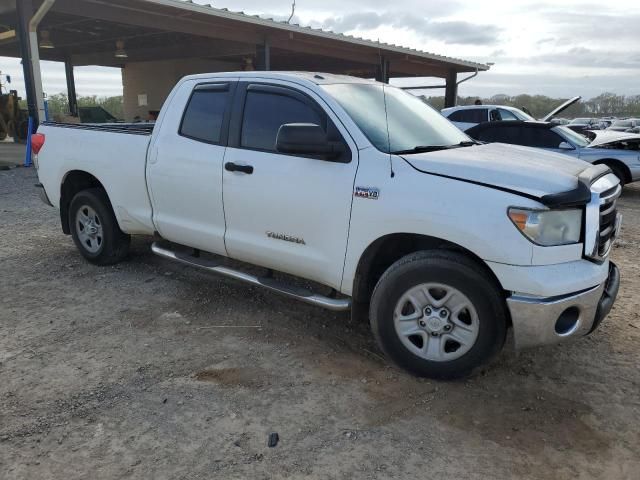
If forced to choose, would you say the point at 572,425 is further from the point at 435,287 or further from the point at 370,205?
the point at 370,205

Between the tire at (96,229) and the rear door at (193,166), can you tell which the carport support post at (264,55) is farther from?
the rear door at (193,166)

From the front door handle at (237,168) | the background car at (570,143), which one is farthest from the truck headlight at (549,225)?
the background car at (570,143)

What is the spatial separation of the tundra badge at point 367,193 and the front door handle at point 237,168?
3.13ft

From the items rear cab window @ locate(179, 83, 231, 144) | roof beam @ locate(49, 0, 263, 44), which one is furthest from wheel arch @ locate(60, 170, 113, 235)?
roof beam @ locate(49, 0, 263, 44)

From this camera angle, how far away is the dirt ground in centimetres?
270

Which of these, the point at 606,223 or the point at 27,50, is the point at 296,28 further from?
the point at 606,223

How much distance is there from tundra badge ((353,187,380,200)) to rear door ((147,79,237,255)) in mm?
1292

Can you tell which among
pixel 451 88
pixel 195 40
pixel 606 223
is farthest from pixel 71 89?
pixel 606 223

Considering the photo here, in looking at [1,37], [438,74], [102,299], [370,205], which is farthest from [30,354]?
[438,74]

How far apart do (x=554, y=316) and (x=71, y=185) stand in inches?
197

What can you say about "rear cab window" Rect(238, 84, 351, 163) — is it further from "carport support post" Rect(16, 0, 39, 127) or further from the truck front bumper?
"carport support post" Rect(16, 0, 39, 127)

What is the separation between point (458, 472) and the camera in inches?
104

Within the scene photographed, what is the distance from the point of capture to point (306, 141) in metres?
3.56

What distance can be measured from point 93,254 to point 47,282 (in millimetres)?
589
